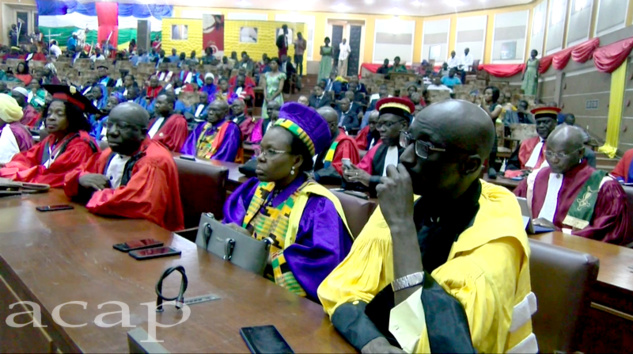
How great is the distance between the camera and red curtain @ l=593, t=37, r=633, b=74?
11602mm

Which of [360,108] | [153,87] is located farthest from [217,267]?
[153,87]

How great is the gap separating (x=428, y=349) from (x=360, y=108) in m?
11.4

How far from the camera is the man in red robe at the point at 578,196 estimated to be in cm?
337

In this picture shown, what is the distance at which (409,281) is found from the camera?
1218 millimetres

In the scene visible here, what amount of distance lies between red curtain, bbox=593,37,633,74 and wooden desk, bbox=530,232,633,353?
1126cm

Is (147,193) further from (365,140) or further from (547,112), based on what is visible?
(365,140)

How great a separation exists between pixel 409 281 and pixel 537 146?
6481mm

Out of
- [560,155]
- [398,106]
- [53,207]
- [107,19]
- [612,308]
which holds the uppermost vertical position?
[107,19]

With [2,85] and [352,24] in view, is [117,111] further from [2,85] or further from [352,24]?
[352,24]

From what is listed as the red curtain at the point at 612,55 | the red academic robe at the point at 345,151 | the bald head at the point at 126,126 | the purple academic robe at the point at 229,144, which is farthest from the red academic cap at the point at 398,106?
the red curtain at the point at 612,55

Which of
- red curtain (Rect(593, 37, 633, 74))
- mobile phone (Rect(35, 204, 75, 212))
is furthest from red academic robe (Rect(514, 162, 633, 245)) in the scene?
red curtain (Rect(593, 37, 633, 74))

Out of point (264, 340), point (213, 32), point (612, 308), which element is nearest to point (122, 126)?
point (264, 340)

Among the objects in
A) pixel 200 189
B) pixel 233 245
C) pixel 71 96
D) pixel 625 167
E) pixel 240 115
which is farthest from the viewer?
pixel 240 115

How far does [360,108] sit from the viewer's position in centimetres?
1235
